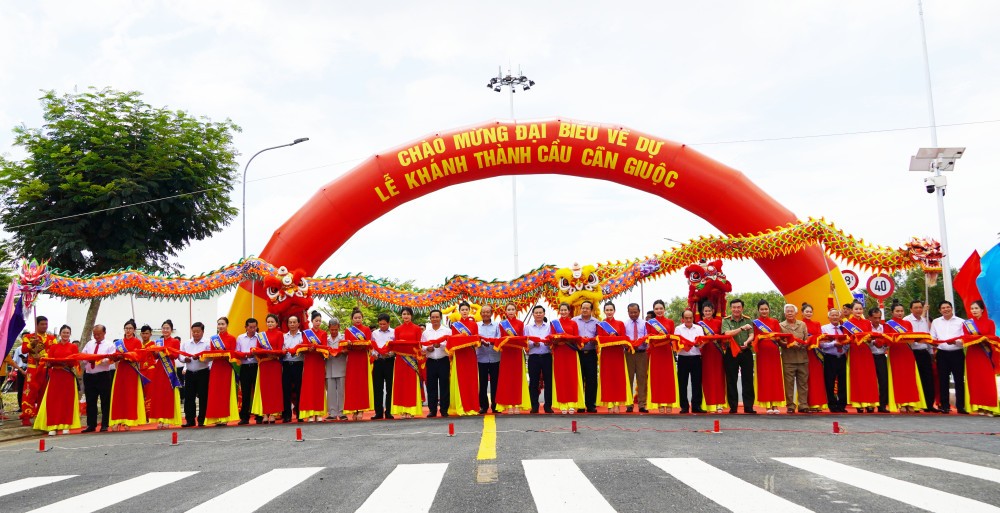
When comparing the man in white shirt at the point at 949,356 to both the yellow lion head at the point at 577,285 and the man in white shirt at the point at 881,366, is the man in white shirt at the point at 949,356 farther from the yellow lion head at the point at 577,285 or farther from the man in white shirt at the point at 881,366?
the yellow lion head at the point at 577,285

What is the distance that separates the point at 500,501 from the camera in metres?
4.20

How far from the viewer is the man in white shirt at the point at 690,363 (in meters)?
10.2

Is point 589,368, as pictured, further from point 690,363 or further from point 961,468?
point 961,468

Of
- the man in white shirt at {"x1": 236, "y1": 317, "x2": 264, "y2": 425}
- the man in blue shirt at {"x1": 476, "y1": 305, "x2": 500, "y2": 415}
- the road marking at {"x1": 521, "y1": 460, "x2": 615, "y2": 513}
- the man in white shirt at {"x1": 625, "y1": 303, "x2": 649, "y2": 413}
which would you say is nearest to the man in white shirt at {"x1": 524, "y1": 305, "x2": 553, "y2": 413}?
the man in blue shirt at {"x1": 476, "y1": 305, "x2": 500, "y2": 415}

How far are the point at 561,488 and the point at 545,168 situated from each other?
1109 cm

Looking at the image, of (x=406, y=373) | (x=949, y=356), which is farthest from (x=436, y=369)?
(x=949, y=356)

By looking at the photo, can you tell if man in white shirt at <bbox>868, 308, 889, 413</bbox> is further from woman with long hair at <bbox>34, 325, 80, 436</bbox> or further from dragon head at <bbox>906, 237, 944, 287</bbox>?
woman with long hair at <bbox>34, 325, 80, 436</bbox>

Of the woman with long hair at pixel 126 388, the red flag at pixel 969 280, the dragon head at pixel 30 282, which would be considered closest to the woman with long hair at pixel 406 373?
the woman with long hair at pixel 126 388

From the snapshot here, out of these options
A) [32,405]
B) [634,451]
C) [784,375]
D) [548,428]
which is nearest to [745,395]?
[784,375]

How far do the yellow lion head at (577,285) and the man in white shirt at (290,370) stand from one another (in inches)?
177

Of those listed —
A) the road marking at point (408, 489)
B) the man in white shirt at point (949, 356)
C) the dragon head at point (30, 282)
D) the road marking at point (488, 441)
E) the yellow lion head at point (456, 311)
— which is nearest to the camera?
the road marking at point (408, 489)

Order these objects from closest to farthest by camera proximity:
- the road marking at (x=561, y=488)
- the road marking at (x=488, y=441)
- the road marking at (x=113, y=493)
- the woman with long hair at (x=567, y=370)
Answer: the road marking at (x=561, y=488)
the road marking at (x=113, y=493)
the road marking at (x=488, y=441)
the woman with long hair at (x=567, y=370)

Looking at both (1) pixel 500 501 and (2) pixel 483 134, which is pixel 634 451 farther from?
(2) pixel 483 134

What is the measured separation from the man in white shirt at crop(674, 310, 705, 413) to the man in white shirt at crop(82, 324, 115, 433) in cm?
822
